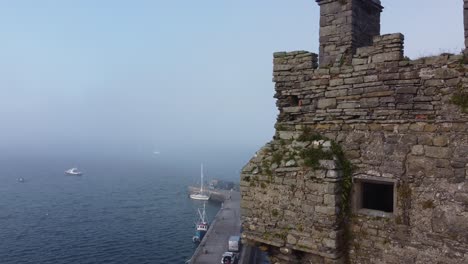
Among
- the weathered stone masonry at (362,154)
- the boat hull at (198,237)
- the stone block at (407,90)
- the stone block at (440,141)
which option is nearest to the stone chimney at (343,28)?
the weathered stone masonry at (362,154)

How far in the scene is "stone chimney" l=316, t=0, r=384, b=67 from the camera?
6.66m

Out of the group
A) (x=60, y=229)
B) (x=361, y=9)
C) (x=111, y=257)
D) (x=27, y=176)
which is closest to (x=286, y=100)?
(x=361, y=9)

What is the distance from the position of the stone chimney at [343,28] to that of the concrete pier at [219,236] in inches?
1355

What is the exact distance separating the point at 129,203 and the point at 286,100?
84691mm

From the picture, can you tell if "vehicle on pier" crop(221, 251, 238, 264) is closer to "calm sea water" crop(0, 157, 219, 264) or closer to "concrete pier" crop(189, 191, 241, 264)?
"concrete pier" crop(189, 191, 241, 264)

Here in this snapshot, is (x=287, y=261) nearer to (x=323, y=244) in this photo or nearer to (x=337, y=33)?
(x=323, y=244)

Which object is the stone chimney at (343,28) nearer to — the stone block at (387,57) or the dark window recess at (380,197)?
the stone block at (387,57)

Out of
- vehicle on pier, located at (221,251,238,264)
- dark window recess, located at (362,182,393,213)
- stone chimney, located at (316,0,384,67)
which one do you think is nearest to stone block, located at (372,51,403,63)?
stone chimney, located at (316,0,384,67)

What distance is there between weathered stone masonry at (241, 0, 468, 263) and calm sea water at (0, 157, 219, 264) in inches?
1798

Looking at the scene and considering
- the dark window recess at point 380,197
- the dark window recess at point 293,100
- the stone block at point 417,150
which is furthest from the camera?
the dark window recess at point 380,197

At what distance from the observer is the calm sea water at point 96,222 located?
50.7m

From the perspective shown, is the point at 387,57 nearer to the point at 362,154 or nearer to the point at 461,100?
the point at 461,100

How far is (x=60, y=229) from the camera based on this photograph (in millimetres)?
61969

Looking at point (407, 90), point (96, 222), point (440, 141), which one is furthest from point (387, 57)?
point (96, 222)
